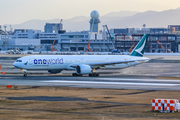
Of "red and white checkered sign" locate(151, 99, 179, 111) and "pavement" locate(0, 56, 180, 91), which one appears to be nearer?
"red and white checkered sign" locate(151, 99, 179, 111)

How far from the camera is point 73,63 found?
60.4 m

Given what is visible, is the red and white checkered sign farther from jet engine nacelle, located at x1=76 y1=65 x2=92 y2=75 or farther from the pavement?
jet engine nacelle, located at x1=76 y1=65 x2=92 y2=75

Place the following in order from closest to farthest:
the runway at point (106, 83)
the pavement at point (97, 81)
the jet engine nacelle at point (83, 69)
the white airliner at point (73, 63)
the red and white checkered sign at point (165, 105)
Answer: the red and white checkered sign at point (165, 105) → the runway at point (106, 83) → the pavement at point (97, 81) → the white airliner at point (73, 63) → the jet engine nacelle at point (83, 69)

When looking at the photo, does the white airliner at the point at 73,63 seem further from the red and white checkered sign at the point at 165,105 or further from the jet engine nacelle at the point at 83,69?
the red and white checkered sign at the point at 165,105

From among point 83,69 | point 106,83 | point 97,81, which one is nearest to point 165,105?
point 106,83

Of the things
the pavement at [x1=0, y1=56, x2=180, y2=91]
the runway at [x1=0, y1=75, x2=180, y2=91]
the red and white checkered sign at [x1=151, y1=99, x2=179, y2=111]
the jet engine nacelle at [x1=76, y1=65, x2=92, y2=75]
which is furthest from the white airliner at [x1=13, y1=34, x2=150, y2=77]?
the red and white checkered sign at [x1=151, y1=99, x2=179, y2=111]

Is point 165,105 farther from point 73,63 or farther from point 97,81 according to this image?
point 73,63

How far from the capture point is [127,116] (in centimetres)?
2516

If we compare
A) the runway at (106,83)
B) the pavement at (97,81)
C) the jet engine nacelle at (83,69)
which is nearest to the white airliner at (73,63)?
the jet engine nacelle at (83,69)

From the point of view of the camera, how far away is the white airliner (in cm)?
5725

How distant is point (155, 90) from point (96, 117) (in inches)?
700

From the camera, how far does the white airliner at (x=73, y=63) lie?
57.2m

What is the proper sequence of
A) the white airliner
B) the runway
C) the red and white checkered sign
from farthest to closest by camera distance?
the white airliner, the runway, the red and white checkered sign

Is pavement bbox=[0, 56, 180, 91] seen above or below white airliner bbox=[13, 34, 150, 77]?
below
